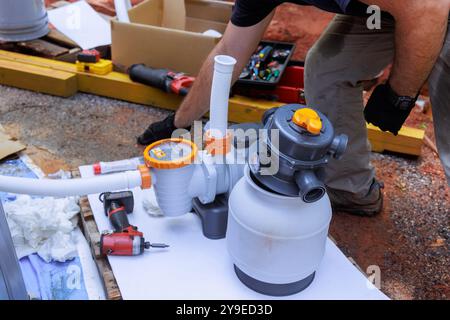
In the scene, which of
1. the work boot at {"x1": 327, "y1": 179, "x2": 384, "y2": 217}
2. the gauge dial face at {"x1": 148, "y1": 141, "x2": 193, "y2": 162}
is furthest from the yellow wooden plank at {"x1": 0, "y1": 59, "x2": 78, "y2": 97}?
the work boot at {"x1": 327, "y1": 179, "x2": 384, "y2": 217}

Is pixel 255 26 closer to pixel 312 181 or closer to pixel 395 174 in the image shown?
pixel 312 181

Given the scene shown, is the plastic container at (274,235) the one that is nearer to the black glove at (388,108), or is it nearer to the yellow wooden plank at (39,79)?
the black glove at (388,108)

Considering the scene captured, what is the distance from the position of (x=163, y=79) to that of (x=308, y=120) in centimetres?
136

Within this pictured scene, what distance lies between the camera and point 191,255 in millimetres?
1390

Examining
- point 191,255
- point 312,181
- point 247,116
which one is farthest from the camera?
point 247,116

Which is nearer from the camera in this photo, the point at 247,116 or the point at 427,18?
the point at 427,18

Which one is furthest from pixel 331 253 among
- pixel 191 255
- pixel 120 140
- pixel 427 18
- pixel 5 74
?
pixel 5 74

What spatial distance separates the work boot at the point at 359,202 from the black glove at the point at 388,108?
421 millimetres

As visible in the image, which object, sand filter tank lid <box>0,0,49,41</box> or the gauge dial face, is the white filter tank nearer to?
the gauge dial face

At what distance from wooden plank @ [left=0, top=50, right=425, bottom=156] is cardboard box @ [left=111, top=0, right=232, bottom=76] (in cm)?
14

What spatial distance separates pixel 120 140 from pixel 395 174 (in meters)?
1.25

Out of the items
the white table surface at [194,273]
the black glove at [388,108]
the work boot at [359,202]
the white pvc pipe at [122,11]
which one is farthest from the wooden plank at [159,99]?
the white table surface at [194,273]

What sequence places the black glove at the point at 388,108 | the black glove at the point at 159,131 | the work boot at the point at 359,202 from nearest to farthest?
the black glove at the point at 388,108 → the work boot at the point at 359,202 → the black glove at the point at 159,131

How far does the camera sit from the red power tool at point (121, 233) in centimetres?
133
